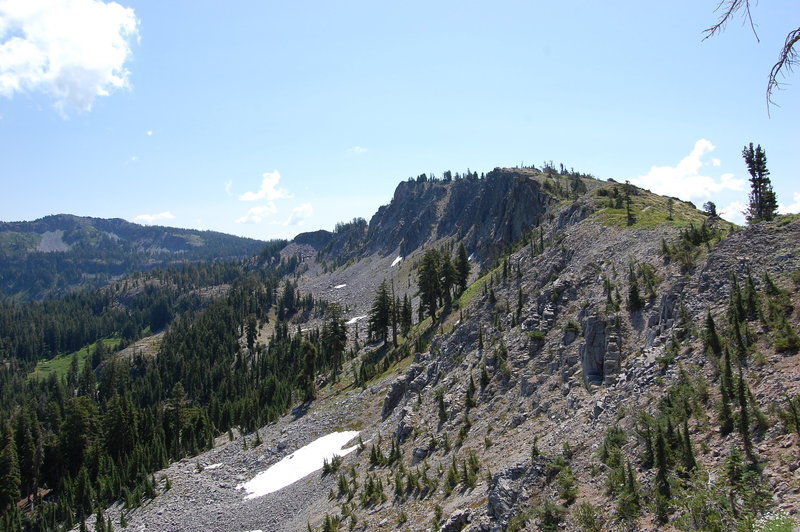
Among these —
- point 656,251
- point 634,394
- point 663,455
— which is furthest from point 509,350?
point 663,455

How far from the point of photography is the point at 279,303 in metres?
198

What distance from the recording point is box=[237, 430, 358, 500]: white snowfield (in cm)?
4269

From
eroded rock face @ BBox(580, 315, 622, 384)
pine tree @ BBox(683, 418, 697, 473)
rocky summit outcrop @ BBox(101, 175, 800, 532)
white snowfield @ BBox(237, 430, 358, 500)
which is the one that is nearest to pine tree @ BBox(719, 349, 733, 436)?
rocky summit outcrop @ BBox(101, 175, 800, 532)

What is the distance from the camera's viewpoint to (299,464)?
45281mm

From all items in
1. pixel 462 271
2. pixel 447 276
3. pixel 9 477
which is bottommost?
pixel 9 477

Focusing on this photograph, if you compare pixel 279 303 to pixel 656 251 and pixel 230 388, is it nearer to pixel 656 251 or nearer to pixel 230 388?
pixel 230 388

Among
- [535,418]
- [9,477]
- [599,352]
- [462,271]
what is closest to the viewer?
[535,418]

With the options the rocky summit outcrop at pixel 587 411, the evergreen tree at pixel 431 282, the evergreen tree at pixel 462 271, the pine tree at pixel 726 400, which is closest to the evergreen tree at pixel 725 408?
the pine tree at pixel 726 400

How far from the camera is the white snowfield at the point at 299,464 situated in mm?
42688

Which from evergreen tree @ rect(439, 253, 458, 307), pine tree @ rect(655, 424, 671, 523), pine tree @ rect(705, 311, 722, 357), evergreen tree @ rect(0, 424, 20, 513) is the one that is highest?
evergreen tree @ rect(439, 253, 458, 307)

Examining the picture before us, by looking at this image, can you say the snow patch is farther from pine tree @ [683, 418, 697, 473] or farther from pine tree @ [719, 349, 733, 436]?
pine tree @ [683, 418, 697, 473]

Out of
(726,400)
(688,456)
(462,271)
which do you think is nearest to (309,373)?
(462,271)

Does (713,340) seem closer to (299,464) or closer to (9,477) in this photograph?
(299,464)

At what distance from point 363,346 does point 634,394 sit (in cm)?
7085
